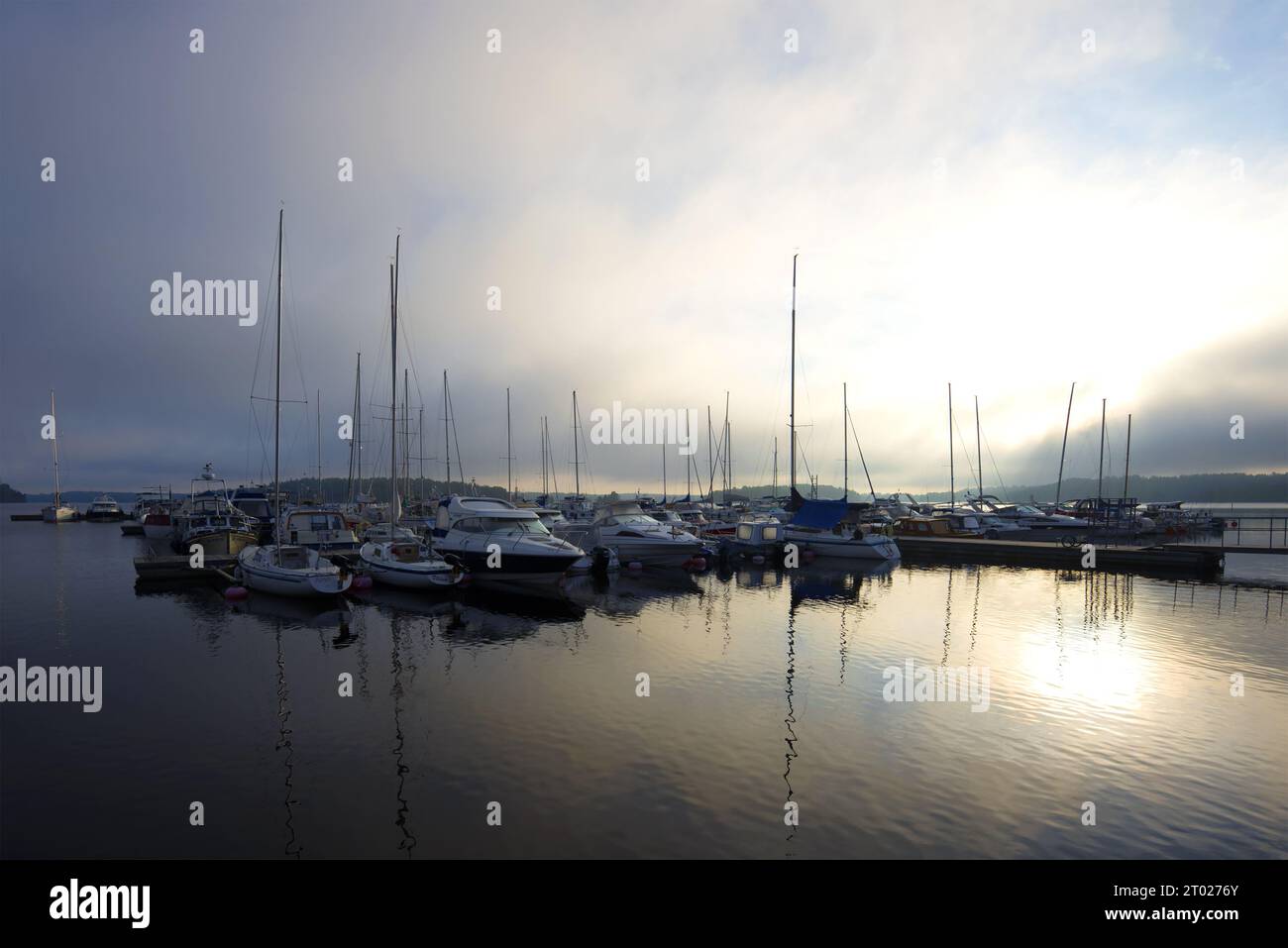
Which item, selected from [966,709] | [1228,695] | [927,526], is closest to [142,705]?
[966,709]

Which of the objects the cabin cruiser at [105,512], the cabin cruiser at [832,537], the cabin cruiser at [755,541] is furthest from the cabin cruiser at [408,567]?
the cabin cruiser at [105,512]

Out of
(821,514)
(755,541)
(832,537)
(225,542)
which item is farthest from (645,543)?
(225,542)

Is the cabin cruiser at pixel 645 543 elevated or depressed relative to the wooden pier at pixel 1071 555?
elevated

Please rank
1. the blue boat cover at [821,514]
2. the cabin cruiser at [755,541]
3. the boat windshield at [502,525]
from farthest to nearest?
the cabin cruiser at [755,541] < the blue boat cover at [821,514] < the boat windshield at [502,525]

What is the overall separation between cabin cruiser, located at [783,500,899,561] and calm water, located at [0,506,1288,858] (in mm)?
18615

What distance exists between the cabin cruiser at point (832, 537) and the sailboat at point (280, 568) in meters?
31.3

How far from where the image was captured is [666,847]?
8.85 m

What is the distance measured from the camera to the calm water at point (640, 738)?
934 cm

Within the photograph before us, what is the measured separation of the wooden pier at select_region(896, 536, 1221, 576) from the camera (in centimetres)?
3784

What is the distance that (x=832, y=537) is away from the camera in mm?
44906

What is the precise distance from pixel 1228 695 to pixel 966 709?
6883 mm

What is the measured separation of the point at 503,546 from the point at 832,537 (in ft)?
82.9

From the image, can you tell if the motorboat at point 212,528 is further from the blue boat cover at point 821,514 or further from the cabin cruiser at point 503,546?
the blue boat cover at point 821,514

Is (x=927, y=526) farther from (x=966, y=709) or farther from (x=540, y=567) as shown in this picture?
(x=966, y=709)
